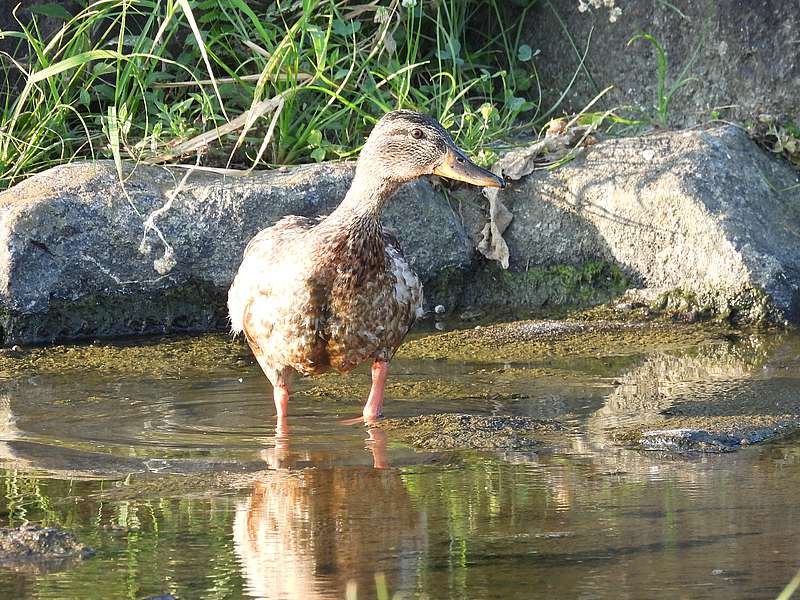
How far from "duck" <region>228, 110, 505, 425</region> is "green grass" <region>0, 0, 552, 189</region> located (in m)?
1.68

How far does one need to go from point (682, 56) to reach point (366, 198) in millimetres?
3663

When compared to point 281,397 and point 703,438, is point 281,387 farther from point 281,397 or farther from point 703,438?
point 703,438

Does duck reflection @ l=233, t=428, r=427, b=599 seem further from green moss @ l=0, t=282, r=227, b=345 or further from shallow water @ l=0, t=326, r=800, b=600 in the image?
green moss @ l=0, t=282, r=227, b=345

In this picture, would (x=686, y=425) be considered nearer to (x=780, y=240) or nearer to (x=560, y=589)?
(x=560, y=589)

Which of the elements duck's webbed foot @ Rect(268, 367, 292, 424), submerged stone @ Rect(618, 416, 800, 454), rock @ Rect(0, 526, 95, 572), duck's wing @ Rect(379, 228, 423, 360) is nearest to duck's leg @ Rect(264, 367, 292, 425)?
duck's webbed foot @ Rect(268, 367, 292, 424)

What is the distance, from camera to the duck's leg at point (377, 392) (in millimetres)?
5168

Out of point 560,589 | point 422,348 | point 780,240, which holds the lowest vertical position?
point 560,589

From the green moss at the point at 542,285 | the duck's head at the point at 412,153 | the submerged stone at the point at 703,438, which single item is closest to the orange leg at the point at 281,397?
the duck's head at the point at 412,153

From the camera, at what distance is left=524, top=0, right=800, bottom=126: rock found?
26.2ft

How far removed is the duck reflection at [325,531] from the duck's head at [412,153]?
1.19 metres

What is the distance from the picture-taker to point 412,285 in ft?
17.6

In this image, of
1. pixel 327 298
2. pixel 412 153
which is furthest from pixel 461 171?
pixel 327 298

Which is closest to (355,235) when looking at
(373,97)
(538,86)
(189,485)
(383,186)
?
(383,186)

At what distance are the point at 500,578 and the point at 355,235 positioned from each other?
2.15 m
